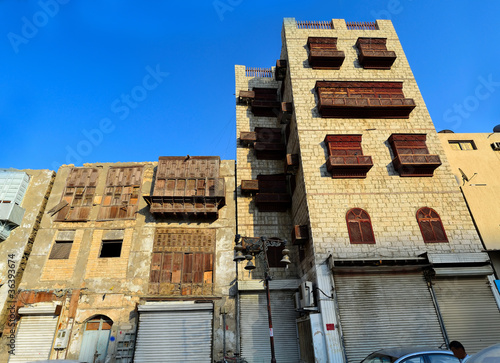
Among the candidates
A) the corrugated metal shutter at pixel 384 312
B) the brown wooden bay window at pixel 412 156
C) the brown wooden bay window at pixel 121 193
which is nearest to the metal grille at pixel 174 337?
the brown wooden bay window at pixel 121 193

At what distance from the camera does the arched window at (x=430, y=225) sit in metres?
14.8

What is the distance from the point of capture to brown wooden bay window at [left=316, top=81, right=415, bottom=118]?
708 inches

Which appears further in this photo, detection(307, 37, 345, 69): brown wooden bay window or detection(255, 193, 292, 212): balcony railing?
detection(307, 37, 345, 69): brown wooden bay window

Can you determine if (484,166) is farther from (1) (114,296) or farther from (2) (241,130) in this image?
(1) (114,296)

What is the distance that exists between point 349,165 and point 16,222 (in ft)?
70.0

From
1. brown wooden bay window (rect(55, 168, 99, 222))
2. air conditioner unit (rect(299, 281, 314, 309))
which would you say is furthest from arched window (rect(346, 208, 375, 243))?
brown wooden bay window (rect(55, 168, 99, 222))

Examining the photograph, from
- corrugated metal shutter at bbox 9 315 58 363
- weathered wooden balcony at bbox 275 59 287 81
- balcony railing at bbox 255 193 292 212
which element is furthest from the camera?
weathered wooden balcony at bbox 275 59 287 81

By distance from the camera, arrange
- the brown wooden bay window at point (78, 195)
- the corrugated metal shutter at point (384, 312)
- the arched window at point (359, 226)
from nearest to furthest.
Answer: the corrugated metal shutter at point (384, 312) < the arched window at point (359, 226) < the brown wooden bay window at point (78, 195)

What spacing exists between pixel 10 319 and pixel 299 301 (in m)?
16.6

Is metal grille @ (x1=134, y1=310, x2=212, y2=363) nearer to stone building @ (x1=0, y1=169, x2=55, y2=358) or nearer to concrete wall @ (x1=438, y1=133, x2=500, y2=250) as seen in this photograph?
stone building @ (x1=0, y1=169, x2=55, y2=358)

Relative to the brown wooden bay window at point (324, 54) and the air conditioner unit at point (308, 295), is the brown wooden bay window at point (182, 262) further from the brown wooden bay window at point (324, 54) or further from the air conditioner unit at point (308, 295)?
the brown wooden bay window at point (324, 54)

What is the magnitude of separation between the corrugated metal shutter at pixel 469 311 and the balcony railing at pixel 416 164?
5.72m

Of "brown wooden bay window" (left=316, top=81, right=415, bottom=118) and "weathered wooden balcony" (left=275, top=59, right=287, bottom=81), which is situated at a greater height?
"weathered wooden balcony" (left=275, top=59, right=287, bottom=81)

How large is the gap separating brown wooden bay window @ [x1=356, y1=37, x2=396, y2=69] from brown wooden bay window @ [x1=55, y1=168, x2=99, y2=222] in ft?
68.0
